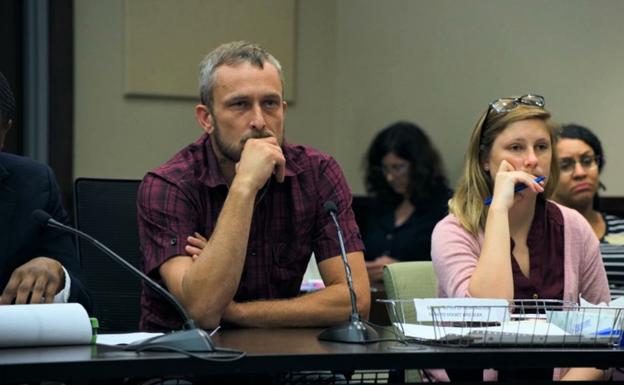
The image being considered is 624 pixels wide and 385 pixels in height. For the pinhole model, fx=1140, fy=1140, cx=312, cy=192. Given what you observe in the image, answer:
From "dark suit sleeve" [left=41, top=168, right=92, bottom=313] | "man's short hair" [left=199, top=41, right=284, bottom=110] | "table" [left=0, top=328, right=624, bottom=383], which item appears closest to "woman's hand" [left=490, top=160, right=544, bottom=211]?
"man's short hair" [left=199, top=41, right=284, bottom=110]

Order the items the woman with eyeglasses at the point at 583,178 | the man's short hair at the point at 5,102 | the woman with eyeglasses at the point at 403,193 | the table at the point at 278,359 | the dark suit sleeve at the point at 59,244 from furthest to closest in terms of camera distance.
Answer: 1. the woman with eyeglasses at the point at 403,193
2. the woman with eyeglasses at the point at 583,178
3. the dark suit sleeve at the point at 59,244
4. the man's short hair at the point at 5,102
5. the table at the point at 278,359

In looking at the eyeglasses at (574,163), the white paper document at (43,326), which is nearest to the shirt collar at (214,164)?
the white paper document at (43,326)

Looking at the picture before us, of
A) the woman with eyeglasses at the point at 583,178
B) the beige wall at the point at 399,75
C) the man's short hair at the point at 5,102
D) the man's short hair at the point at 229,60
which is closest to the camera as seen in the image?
the man's short hair at the point at 5,102

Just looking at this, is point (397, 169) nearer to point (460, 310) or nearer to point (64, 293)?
point (64, 293)

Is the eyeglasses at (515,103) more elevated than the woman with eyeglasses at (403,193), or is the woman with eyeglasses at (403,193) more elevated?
the eyeglasses at (515,103)

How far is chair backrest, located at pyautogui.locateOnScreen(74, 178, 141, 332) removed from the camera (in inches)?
117

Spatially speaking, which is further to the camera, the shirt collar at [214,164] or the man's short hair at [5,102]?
the shirt collar at [214,164]

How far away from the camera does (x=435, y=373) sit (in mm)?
2738

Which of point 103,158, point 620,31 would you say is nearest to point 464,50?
point 620,31

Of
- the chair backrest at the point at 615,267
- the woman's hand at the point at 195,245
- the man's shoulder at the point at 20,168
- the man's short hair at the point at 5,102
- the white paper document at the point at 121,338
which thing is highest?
the man's short hair at the point at 5,102

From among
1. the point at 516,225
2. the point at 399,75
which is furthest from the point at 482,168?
the point at 399,75

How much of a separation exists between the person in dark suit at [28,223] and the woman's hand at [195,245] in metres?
0.26

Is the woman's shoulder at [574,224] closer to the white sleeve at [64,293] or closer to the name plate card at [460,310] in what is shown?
the name plate card at [460,310]

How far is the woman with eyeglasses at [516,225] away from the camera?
2836 mm
